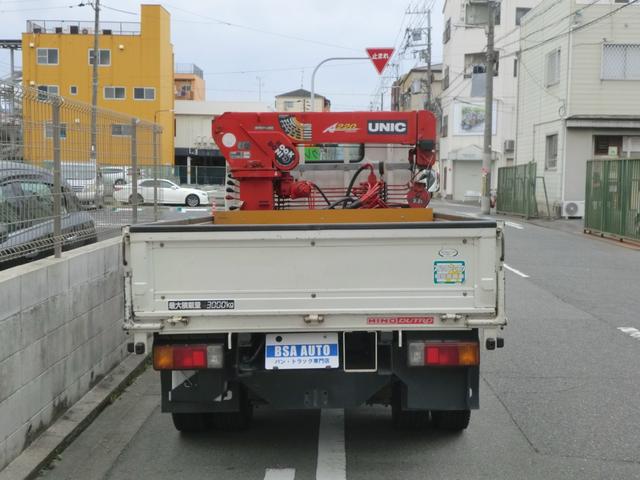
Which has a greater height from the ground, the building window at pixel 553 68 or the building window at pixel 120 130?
the building window at pixel 553 68

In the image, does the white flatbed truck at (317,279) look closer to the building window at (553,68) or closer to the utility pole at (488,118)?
the building window at (553,68)

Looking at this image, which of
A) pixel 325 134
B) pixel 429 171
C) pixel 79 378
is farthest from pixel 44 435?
pixel 429 171

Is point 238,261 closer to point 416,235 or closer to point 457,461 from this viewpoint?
point 416,235

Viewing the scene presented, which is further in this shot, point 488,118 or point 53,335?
point 488,118

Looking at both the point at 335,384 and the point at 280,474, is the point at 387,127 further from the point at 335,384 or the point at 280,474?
the point at 280,474

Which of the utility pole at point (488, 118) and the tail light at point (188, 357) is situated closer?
the tail light at point (188, 357)

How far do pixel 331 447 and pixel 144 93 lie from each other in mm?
53874

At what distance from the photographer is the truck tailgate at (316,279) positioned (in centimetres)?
433

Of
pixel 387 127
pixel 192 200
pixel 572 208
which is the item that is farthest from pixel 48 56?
pixel 387 127

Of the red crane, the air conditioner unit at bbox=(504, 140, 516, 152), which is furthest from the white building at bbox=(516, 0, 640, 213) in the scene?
the red crane

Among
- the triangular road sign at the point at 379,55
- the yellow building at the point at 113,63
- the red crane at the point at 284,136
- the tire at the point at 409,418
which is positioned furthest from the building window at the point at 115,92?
the tire at the point at 409,418

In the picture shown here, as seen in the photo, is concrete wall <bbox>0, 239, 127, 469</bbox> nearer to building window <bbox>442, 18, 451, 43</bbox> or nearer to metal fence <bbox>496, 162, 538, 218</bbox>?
metal fence <bbox>496, 162, 538, 218</bbox>

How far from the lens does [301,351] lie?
4512 millimetres

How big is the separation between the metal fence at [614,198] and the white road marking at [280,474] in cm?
1658
